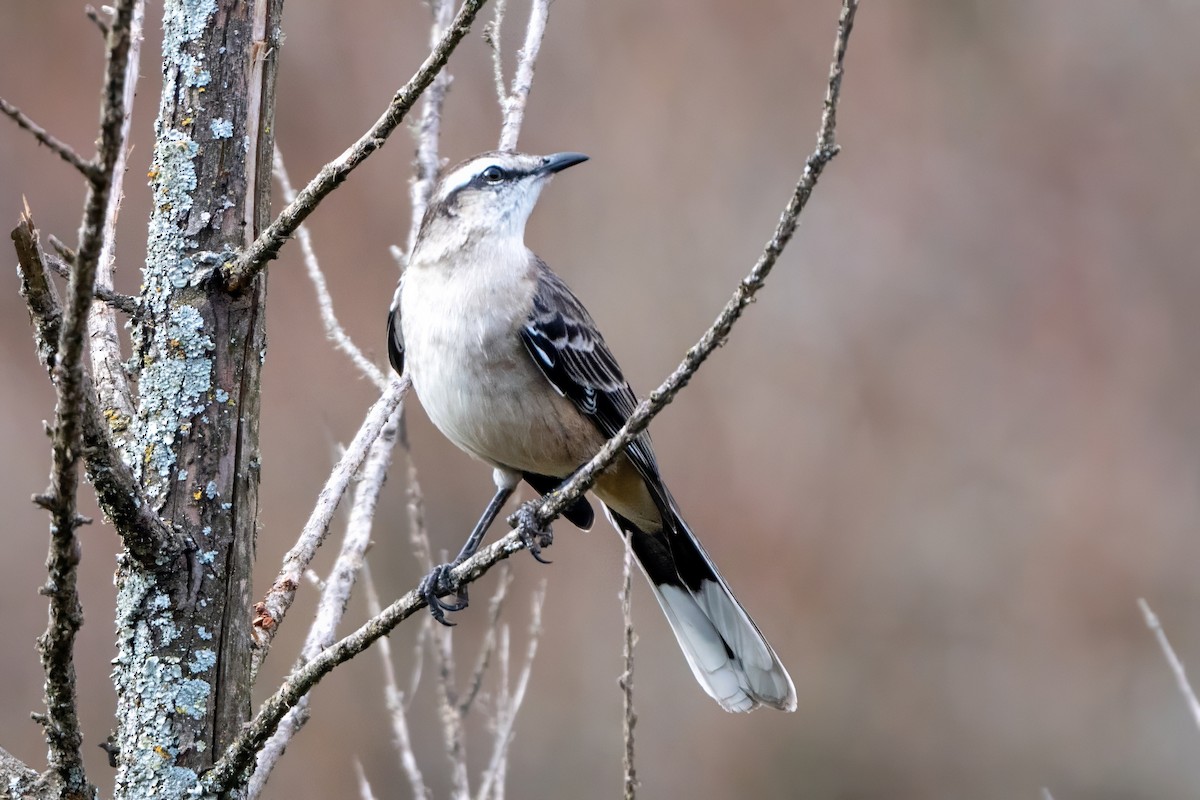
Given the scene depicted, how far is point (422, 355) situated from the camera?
12.2ft

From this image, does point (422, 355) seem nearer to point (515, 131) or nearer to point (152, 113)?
point (515, 131)

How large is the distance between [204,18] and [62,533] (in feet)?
4.33

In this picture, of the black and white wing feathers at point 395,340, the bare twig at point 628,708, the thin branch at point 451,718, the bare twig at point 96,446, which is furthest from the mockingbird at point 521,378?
the bare twig at point 96,446

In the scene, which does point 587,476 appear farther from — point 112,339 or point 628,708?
point 112,339

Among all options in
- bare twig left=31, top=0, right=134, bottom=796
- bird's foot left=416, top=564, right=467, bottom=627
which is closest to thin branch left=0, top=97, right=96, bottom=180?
bare twig left=31, top=0, right=134, bottom=796

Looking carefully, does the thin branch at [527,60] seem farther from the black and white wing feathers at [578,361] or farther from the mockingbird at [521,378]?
the black and white wing feathers at [578,361]

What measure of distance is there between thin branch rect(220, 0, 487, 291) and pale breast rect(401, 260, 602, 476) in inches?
43.9

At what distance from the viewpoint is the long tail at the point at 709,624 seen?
3914 mm

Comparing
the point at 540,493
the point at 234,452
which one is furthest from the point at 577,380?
the point at 234,452

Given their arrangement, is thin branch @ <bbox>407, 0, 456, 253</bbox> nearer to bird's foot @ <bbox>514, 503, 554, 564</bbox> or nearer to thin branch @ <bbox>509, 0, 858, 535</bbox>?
bird's foot @ <bbox>514, 503, 554, 564</bbox>

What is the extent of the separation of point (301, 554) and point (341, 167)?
1079 mm

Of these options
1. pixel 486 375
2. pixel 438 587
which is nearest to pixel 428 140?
pixel 486 375

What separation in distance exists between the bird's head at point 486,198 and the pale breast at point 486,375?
165mm

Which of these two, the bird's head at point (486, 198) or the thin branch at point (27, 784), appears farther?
the bird's head at point (486, 198)
